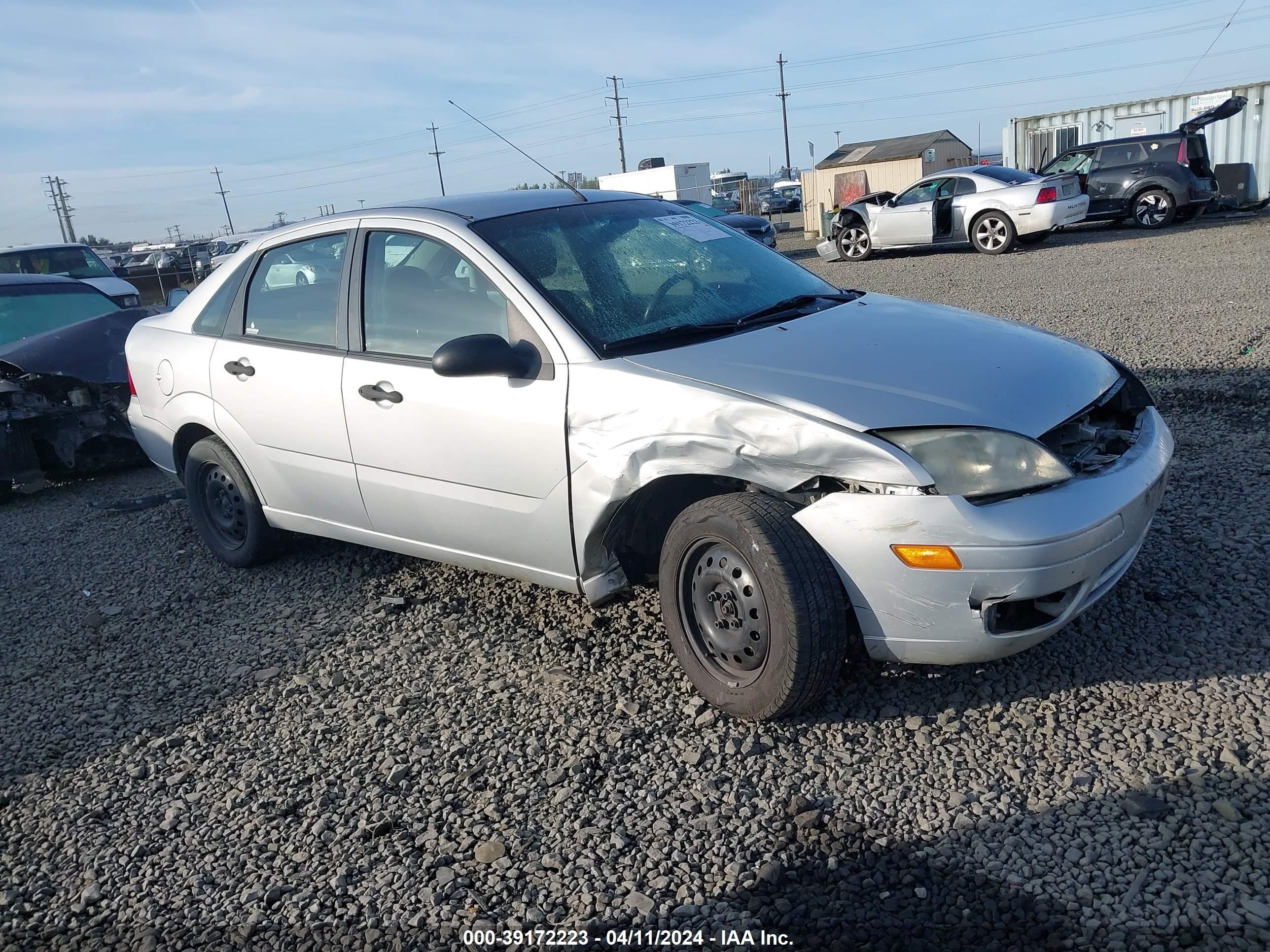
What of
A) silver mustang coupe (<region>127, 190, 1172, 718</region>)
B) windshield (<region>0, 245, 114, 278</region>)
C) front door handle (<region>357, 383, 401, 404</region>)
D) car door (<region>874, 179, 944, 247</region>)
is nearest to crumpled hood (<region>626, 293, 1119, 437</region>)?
silver mustang coupe (<region>127, 190, 1172, 718</region>)

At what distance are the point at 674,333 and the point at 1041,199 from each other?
14.5m

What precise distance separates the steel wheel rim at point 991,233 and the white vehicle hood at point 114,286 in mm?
13551

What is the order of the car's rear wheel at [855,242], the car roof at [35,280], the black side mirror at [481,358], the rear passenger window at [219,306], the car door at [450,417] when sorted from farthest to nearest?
the car's rear wheel at [855,242] < the car roof at [35,280] < the rear passenger window at [219,306] < the car door at [450,417] < the black side mirror at [481,358]

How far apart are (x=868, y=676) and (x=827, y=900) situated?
109 cm

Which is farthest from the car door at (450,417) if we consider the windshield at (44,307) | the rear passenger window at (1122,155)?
the rear passenger window at (1122,155)

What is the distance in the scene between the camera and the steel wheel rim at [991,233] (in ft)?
54.0

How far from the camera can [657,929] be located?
2371mm

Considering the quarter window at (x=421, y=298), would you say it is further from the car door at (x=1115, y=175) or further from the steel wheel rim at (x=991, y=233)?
the car door at (x=1115, y=175)

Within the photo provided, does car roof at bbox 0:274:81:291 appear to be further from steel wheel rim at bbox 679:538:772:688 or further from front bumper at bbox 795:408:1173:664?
front bumper at bbox 795:408:1173:664

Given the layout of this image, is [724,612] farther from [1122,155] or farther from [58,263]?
[1122,155]

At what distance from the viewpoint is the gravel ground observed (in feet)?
7.93

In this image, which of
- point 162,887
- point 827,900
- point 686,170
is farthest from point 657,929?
point 686,170

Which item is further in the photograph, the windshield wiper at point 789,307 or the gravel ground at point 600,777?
the windshield wiper at point 789,307

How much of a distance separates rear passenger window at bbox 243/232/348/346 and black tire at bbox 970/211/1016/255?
14.4 meters
